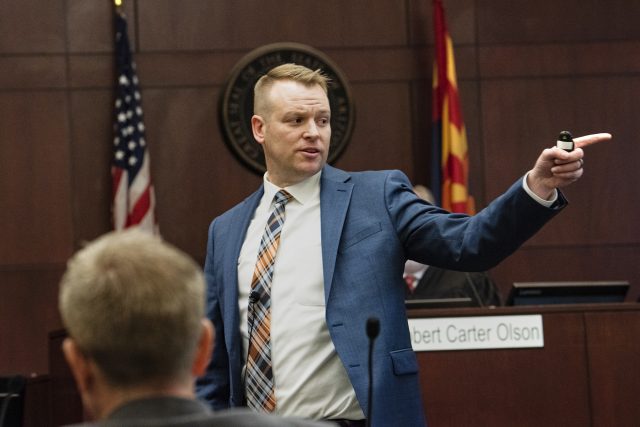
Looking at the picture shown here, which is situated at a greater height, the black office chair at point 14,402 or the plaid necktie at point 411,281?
the plaid necktie at point 411,281

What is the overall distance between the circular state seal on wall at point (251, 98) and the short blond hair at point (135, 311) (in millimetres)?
6750

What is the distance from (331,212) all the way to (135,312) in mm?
1858

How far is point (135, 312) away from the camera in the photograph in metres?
1.40

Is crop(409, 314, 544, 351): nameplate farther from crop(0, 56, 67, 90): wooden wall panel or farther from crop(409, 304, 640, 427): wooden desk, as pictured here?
crop(0, 56, 67, 90): wooden wall panel

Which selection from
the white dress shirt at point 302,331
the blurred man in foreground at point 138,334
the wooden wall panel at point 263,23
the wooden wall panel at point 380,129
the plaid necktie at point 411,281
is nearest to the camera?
the blurred man in foreground at point 138,334

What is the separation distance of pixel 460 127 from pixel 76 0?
9.33ft

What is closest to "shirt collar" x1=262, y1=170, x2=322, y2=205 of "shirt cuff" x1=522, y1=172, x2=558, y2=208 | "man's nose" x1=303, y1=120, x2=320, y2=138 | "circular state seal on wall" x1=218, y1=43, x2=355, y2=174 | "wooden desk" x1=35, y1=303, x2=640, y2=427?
"man's nose" x1=303, y1=120, x2=320, y2=138

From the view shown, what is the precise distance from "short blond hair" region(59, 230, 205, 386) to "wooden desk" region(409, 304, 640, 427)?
4.05 meters

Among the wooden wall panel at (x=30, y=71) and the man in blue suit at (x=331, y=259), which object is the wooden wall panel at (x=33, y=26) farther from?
the man in blue suit at (x=331, y=259)

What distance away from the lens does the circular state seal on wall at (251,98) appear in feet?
27.0

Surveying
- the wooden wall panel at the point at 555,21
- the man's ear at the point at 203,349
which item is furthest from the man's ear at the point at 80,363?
the wooden wall panel at the point at 555,21

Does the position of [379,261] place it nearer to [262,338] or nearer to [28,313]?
[262,338]

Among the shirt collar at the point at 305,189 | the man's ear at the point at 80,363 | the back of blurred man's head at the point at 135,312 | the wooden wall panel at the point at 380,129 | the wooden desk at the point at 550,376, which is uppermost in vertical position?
the wooden wall panel at the point at 380,129

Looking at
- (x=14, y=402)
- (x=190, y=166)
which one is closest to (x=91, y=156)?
(x=190, y=166)
